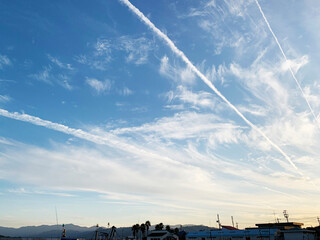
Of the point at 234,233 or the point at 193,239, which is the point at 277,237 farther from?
the point at 193,239

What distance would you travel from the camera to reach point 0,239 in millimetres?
52719

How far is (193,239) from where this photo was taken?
92.2m

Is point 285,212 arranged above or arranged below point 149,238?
above

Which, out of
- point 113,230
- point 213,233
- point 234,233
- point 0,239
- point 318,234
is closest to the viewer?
point 0,239

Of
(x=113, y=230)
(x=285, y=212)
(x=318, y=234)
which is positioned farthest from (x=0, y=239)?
(x=285, y=212)

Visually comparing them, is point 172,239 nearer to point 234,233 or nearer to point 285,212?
point 234,233

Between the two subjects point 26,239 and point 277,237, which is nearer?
point 26,239

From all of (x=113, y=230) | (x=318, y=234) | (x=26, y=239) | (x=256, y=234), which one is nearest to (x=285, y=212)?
(x=318, y=234)

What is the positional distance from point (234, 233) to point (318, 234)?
38959mm

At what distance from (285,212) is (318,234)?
30837 millimetres

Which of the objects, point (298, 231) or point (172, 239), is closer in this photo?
point (298, 231)

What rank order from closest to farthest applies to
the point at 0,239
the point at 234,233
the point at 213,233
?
the point at 0,239, the point at 234,233, the point at 213,233

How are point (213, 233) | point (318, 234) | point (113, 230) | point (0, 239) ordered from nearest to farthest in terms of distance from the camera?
1. point (0, 239)
2. point (113, 230)
3. point (213, 233)
4. point (318, 234)

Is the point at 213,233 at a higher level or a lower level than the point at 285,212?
lower
